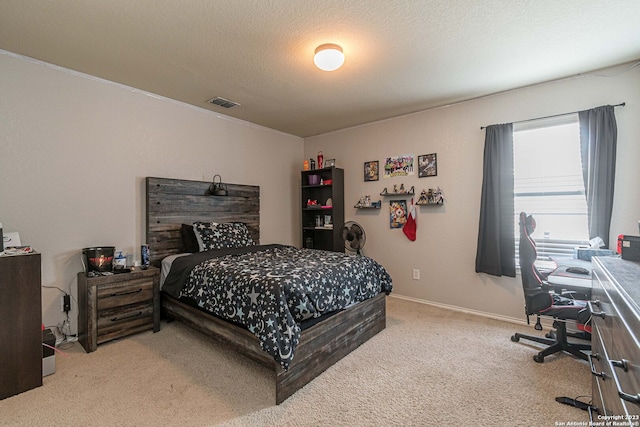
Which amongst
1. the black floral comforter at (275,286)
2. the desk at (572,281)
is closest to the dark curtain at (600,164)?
the desk at (572,281)

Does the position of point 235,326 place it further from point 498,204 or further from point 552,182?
point 552,182

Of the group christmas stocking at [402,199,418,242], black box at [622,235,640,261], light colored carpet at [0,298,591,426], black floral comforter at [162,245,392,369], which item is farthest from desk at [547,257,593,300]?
christmas stocking at [402,199,418,242]

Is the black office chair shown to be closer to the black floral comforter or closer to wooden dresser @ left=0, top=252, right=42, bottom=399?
the black floral comforter

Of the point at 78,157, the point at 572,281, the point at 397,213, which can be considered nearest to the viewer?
the point at 572,281

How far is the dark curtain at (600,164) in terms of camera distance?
2.52 metres

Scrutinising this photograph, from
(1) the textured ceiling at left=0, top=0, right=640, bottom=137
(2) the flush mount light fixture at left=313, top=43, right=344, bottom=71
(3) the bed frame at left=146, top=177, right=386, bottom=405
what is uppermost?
(1) the textured ceiling at left=0, top=0, right=640, bottom=137

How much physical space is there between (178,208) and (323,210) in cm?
221

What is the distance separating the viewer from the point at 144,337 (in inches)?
106

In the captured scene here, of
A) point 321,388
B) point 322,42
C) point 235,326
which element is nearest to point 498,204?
point 322,42

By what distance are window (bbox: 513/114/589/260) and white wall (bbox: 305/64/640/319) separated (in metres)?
0.19

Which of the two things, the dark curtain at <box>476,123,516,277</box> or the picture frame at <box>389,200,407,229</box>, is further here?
the picture frame at <box>389,200,407,229</box>

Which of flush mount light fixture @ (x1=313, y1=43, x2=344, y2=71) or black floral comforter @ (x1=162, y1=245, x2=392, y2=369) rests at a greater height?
flush mount light fixture @ (x1=313, y1=43, x2=344, y2=71)

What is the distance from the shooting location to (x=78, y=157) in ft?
8.88

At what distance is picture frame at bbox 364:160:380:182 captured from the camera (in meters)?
4.16
